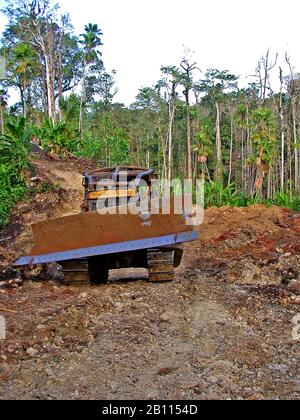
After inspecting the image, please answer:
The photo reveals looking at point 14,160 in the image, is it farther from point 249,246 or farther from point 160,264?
point 160,264

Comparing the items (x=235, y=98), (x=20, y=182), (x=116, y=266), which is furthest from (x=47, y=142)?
(x=235, y=98)

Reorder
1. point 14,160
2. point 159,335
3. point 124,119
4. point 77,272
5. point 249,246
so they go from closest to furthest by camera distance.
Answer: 1. point 159,335
2. point 77,272
3. point 249,246
4. point 14,160
5. point 124,119

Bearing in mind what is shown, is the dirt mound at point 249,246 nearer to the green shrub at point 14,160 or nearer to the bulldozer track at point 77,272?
the bulldozer track at point 77,272

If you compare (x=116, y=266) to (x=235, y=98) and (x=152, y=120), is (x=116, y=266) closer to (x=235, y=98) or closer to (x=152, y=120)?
(x=152, y=120)

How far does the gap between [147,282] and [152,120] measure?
4794 centimetres

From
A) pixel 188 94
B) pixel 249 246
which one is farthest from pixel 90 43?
pixel 249 246

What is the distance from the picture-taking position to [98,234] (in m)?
6.06

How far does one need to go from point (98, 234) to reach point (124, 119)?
4762cm

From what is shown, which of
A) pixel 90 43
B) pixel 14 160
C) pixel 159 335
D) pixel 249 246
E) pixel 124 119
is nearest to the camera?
pixel 159 335

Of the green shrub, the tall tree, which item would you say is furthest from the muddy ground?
the tall tree

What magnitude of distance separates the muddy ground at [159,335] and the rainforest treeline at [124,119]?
7767 mm

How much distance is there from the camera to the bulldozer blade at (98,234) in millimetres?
6016

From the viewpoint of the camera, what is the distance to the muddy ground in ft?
11.7

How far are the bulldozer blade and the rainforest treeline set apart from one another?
7506 mm
